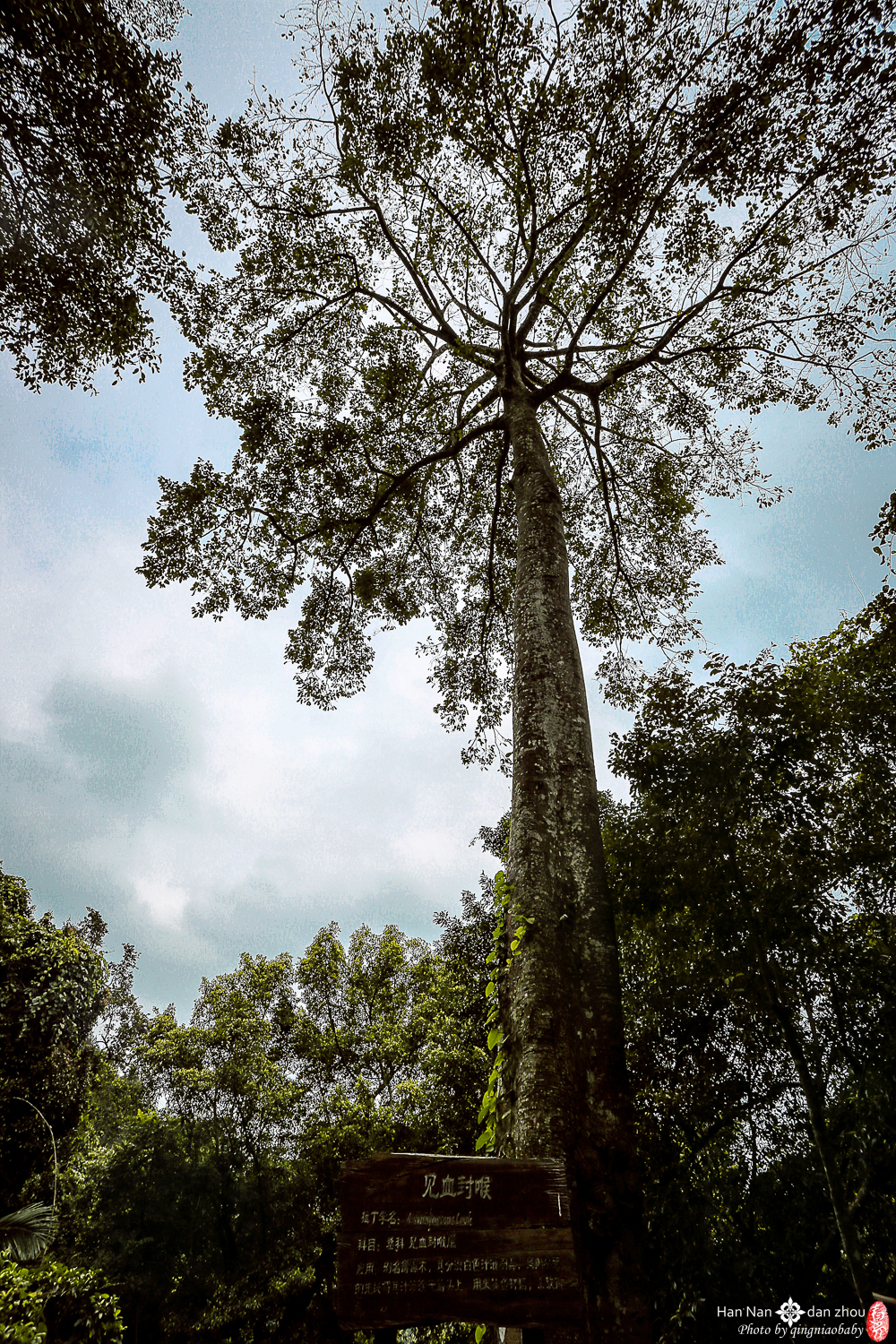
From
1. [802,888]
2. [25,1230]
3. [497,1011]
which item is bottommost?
[25,1230]

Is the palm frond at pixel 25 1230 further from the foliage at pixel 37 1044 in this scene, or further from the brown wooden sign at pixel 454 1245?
the brown wooden sign at pixel 454 1245

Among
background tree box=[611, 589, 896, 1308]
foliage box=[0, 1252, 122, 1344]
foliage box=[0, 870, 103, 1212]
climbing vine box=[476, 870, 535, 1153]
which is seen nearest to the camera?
climbing vine box=[476, 870, 535, 1153]

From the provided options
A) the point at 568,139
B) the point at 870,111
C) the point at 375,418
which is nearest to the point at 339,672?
the point at 375,418

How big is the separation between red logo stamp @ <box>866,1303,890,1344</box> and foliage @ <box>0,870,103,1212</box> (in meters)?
9.50

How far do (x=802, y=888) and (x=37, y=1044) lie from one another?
10458 millimetres

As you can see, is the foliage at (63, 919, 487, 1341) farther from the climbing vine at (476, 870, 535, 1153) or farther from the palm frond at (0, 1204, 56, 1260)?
the climbing vine at (476, 870, 535, 1153)

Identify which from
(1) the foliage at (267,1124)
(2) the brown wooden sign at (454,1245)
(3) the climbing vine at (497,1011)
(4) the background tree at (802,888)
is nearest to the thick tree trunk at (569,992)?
(3) the climbing vine at (497,1011)

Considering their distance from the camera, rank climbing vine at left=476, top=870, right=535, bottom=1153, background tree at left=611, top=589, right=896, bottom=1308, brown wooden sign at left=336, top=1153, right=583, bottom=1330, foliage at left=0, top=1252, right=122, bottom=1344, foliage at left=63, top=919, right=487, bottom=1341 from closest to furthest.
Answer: brown wooden sign at left=336, top=1153, right=583, bottom=1330 → climbing vine at left=476, top=870, right=535, bottom=1153 → background tree at left=611, top=589, right=896, bottom=1308 → foliage at left=0, top=1252, right=122, bottom=1344 → foliage at left=63, top=919, right=487, bottom=1341

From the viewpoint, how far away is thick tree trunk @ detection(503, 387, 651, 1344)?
81.0 inches

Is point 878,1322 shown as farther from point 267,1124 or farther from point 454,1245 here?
point 267,1124

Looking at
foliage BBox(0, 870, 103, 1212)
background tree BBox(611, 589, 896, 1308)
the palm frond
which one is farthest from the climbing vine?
foliage BBox(0, 870, 103, 1212)

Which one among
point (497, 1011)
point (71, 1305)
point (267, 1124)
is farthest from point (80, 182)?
point (267, 1124)

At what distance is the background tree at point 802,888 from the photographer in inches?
166

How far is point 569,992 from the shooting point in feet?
8.59
